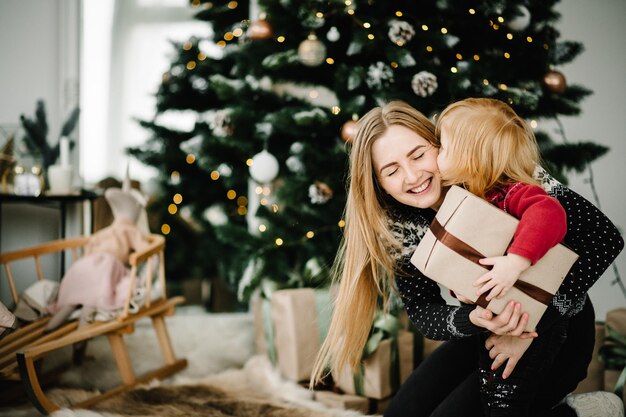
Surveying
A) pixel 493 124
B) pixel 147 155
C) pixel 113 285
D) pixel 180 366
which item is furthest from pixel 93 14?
pixel 493 124

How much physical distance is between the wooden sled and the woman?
87 cm

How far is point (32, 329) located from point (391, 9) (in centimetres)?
178

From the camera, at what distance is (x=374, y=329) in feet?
6.82

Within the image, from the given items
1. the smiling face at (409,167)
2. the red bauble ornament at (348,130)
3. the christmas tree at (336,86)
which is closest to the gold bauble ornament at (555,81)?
the christmas tree at (336,86)

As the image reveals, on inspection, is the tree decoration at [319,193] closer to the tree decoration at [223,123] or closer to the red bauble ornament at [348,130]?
the red bauble ornament at [348,130]

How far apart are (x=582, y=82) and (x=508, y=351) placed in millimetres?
1889

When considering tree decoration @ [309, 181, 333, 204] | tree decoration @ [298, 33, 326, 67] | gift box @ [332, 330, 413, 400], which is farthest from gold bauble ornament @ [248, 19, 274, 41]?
gift box @ [332, 330, 413, 400]

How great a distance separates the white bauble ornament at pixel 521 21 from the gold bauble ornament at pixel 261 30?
92 centimetres

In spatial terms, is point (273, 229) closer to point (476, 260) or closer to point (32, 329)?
point (32, 329)

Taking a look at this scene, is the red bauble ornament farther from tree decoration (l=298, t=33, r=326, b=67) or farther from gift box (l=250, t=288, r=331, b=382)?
gift box (l=250, t=288, r=331, b=382)

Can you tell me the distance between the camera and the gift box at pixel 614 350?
1870mm

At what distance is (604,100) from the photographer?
2.67 m

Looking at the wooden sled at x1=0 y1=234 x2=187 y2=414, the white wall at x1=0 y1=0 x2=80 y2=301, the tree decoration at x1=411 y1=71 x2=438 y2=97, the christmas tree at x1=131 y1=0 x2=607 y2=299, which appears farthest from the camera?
the white wall at x1=0 y1=0 x2=80 y2=301

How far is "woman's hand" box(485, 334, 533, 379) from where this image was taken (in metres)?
1.28
